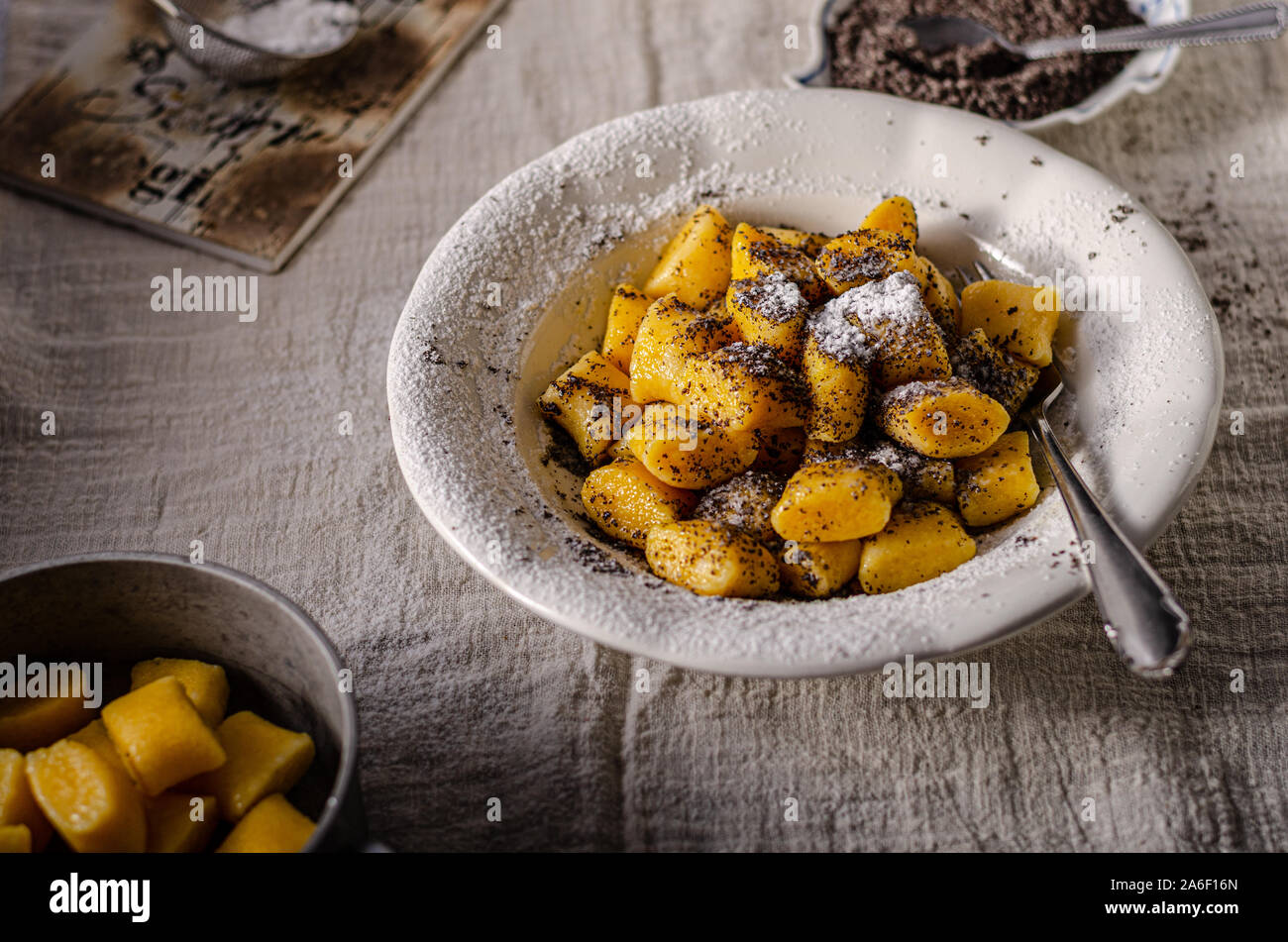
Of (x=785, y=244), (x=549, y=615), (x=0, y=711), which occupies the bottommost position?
(x=0, y=711)

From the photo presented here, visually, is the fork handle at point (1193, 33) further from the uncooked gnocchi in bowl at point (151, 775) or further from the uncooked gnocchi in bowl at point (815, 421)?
the uncooked gnocchi in bowl at point (151, 775)

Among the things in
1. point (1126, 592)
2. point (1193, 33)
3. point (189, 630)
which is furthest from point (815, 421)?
point (1193, 33)

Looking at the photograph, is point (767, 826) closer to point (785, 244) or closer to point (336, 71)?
point (785, 244)

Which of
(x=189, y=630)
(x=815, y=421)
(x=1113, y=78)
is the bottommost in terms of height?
(x=189, y=630)

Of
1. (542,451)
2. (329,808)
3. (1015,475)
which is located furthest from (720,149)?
(329,808)

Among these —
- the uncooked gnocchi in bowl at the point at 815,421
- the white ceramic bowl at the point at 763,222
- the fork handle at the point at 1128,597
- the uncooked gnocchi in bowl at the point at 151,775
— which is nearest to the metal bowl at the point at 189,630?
the uncooked gnocchi in bowl at the point at 151,775

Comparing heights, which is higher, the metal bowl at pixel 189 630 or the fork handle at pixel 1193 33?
the fork handle at pixel 1193 33

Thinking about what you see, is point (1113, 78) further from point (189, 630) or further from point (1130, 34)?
point (189, 630)
